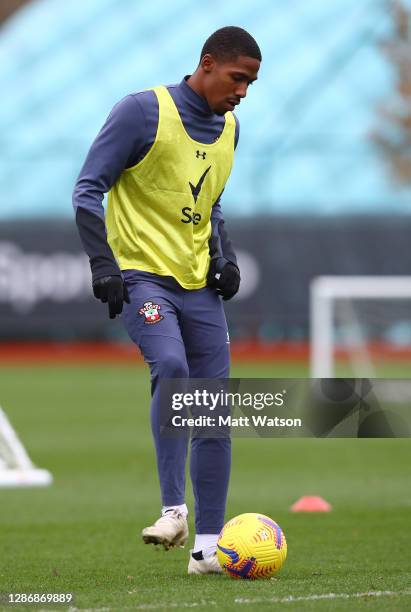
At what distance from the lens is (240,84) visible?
6.09 m

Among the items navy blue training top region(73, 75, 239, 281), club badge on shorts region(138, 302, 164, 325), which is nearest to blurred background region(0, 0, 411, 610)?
club badge on shorts region(138, 302, 164, 325)

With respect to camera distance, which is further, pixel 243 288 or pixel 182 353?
pixel 243 288

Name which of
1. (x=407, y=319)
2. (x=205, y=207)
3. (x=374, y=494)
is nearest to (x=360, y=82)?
(x=407, y=319)

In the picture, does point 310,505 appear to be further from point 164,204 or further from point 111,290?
point 111,290

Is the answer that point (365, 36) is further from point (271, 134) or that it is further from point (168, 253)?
Answer: point (168, 253)

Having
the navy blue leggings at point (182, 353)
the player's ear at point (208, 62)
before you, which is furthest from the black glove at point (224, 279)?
the player's ear at point (208, 62)

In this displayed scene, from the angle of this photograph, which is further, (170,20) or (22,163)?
(170,20)

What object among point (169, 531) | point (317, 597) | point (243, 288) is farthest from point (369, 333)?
point (317, 597)

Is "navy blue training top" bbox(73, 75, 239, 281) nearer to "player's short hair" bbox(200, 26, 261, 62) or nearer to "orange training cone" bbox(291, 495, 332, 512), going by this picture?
"player's short hair" bbox(200, 26, 261, 62)

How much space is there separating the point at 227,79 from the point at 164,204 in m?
0.58

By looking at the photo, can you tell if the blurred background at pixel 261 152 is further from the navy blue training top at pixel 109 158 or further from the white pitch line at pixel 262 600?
the white pitch line at pixel 262 600

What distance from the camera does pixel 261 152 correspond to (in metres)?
28.9

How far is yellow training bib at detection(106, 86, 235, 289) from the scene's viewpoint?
243 inches

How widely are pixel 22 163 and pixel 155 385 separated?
2363 cm
